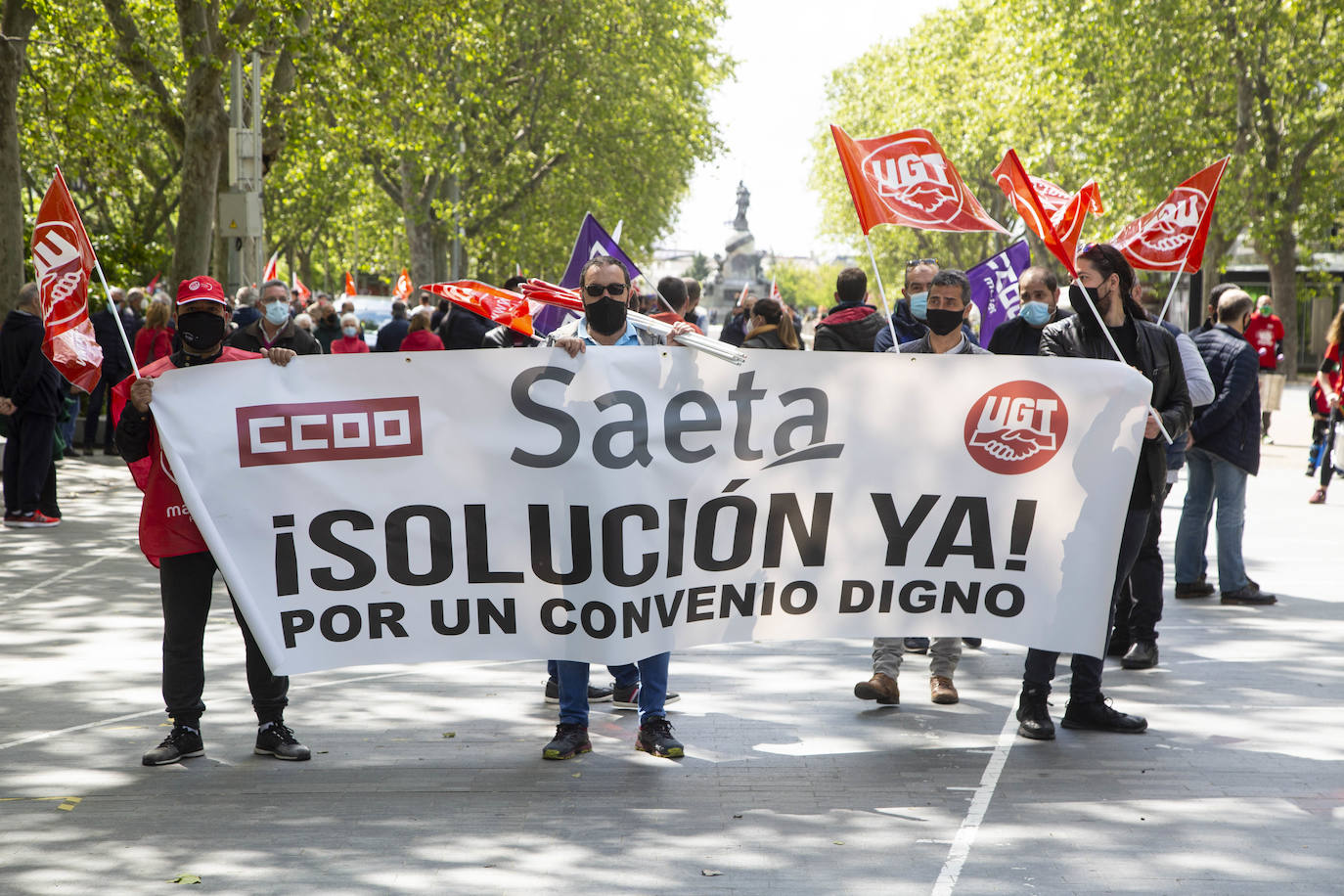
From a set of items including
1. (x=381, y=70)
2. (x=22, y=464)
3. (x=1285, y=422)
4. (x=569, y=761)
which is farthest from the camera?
(x=1285, y=422)

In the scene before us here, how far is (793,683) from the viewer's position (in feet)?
24.7

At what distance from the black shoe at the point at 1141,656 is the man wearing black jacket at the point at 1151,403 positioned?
4.02 feet

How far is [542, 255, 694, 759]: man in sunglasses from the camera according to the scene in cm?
604

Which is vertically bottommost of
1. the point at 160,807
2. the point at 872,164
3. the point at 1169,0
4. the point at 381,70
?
the point at 160,807

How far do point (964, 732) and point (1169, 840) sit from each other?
4.98ft

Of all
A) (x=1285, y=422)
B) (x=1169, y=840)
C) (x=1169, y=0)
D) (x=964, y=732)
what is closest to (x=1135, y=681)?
(x=964, y=732)

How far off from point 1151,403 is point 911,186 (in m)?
1.70

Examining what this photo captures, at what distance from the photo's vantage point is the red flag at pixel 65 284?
21.3 ft

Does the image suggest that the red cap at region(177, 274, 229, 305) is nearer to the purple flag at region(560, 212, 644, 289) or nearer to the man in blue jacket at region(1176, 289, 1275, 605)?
the purple flag at region(560, 212, 644, 289)

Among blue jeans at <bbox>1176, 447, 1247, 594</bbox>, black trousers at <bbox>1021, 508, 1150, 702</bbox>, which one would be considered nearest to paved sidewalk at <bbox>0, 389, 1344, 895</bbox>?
black trousers at <bbox>1021, 508, 1150, 702</bbox>

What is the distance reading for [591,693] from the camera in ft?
23.6

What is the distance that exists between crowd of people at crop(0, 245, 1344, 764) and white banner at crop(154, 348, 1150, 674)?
189 millimetres

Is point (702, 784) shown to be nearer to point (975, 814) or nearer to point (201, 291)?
point (975, 814)

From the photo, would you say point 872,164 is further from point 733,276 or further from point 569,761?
point 733,276
